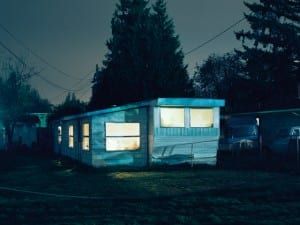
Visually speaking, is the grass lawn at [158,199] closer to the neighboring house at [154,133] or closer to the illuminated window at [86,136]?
the neighboring house at [154,133]

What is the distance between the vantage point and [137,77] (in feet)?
143

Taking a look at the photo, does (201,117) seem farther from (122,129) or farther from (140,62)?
(140,62)

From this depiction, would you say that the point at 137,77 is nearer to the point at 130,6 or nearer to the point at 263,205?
the point at 130,6

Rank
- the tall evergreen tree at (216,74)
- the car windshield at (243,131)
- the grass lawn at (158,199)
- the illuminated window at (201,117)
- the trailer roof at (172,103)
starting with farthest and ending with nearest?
the tall evergreen tree at (216,74) < the car windshield at (243,131) < the illuminated window at (201,117) < the trailer roof at (172,103) < the grass lawn at (158,199)

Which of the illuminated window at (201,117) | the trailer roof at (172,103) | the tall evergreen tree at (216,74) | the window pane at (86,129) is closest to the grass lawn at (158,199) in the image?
the trailer roof at (172,103)

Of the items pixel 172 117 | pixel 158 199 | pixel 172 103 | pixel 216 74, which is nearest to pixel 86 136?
pixel 172 117

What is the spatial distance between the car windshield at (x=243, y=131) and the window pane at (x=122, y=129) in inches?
372

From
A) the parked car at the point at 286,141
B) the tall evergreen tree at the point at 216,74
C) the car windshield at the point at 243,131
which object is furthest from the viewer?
the tall evergreen tree at the point at 216,74

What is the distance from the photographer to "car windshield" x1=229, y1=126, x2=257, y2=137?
29.5 metres

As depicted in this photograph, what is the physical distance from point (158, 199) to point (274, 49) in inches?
1489

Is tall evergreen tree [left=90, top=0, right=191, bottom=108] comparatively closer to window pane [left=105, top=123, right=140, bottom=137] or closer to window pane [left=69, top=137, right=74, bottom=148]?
window pane [left=69, top=137, right=74, bottom=148]

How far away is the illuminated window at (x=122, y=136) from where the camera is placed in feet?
72.3

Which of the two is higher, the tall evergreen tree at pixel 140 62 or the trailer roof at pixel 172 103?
the tall evergreen tree at pixel 140 62

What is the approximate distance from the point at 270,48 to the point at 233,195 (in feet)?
121
